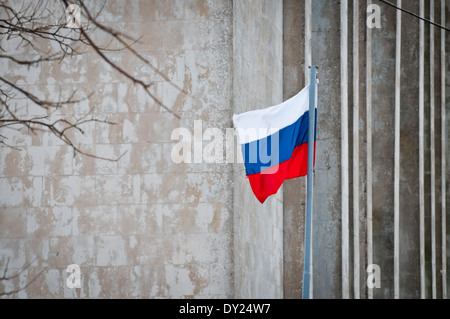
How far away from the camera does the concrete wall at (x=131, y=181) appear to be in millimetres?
16422

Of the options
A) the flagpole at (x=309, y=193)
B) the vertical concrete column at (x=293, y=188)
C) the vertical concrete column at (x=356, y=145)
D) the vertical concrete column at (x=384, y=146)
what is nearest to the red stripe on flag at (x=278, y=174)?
the flagpole at (x=309, y=193)

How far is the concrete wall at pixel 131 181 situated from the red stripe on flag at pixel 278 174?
2.72 meters

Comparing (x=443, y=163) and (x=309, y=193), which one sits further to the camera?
(x=443, y=163)

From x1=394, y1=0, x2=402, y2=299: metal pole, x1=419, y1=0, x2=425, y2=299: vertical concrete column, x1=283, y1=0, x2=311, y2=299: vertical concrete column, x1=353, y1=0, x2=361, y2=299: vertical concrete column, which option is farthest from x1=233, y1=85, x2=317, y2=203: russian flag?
x1=419, y1=0, x2=425, y2=299: vertical concrete column

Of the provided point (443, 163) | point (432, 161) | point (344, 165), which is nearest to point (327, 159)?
point (344, 165)

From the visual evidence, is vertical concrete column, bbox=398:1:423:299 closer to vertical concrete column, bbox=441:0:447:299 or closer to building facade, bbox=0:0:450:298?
vertical concrete column, bbox=441:0:447:299

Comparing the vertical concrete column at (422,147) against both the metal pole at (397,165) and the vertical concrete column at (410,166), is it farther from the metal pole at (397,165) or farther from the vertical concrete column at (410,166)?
the metal pole at (397,165)

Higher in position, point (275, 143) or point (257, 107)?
point (257, 107)

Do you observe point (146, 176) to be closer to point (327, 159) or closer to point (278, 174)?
point (278, 174)

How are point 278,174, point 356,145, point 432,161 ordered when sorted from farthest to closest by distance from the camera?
point 432,161 → point 356,145 → point 278,174

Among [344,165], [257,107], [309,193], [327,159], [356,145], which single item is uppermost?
[257,107]

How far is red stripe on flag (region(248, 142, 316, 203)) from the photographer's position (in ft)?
45.3

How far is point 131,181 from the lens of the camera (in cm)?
1670

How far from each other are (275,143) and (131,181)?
378 centimetres
